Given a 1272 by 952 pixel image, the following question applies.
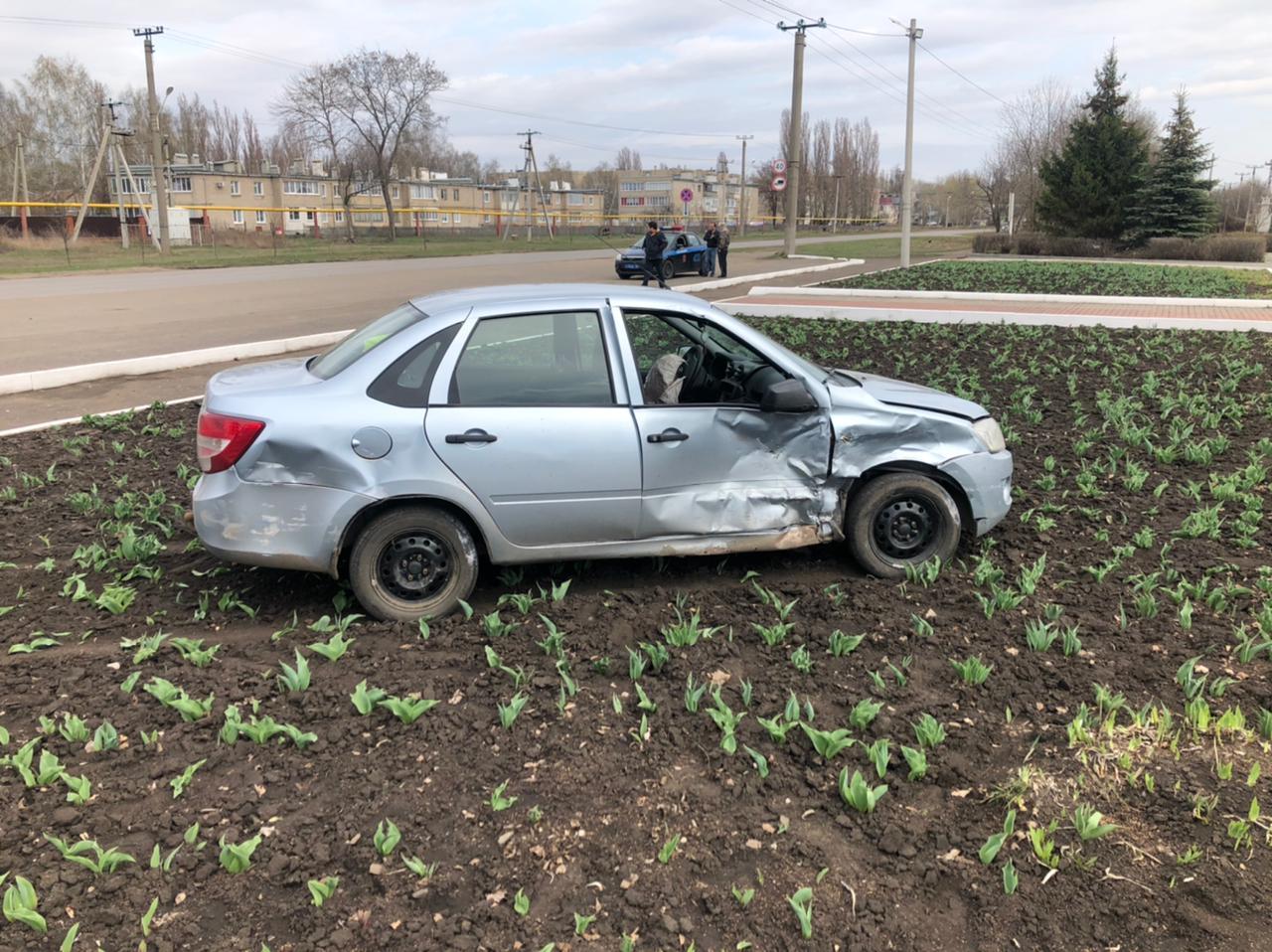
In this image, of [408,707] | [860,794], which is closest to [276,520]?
[408,707]

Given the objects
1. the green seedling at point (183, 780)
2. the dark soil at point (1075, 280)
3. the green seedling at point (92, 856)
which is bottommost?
the green seedling at point (92, 856)

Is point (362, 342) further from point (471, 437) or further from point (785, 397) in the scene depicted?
point (785, 397)

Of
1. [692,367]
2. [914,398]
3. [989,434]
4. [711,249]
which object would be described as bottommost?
[989,434]

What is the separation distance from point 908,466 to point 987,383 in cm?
518

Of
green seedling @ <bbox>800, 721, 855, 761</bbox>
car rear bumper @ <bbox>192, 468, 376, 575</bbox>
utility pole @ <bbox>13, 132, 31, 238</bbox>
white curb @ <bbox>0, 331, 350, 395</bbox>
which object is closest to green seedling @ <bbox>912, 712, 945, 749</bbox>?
green seedling @ <bbox>800, 721, 855, 761</bbox>

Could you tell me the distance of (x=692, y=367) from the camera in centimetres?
512

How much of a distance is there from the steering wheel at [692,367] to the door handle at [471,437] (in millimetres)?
1110

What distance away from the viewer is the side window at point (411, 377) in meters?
4.35

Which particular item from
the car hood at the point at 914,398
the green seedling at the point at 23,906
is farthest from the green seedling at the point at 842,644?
the green seedling at the point at 23,906

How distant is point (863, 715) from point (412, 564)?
7.17 ft

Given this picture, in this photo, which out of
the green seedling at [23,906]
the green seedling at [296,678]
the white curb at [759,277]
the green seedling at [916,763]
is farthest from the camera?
the white curb at [759,277]

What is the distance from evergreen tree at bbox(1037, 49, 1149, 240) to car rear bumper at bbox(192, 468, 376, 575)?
1682 inches

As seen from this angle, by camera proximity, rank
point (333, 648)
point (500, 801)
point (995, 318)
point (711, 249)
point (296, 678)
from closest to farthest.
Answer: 1. point (500, 801)
2. point (296, 678)
3. point (333, 648)
4. point (995, 318)
5. point (711, 249)

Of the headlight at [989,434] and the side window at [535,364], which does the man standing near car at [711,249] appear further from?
the side window at [535,364]
